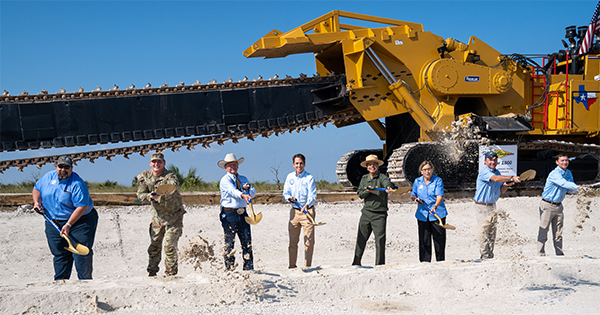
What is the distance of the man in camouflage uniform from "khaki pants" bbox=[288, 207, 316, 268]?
59.0 inches

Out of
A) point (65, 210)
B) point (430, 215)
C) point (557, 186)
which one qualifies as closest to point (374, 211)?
point (430, 215)

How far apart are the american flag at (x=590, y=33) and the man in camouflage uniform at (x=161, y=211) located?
12.4 m

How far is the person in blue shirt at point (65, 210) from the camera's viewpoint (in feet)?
17.5

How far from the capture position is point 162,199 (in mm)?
5594

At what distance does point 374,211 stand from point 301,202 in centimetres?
95

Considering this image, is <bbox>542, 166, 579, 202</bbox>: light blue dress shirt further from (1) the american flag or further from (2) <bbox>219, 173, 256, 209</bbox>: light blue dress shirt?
(1) the american flag

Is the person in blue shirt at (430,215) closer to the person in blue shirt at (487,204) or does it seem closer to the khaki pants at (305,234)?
the person in blue shirt at (487,204)

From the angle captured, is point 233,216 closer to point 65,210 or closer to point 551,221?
point 65,210

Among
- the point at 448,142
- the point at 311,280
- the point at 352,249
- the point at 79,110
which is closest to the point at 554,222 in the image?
the point at 352,249

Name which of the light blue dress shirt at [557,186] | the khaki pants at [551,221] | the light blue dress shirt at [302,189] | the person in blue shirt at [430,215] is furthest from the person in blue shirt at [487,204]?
the light blue dress shirt at [302,189]

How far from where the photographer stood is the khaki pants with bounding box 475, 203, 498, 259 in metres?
6.50

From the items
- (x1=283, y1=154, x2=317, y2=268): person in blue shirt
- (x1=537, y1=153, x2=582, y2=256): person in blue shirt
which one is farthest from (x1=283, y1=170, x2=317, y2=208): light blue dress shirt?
(x1=537, y1=153, x2=582, y2=256): person in blue shirt

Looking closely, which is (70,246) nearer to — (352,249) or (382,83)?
(352,249)

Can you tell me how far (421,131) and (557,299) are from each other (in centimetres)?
686
